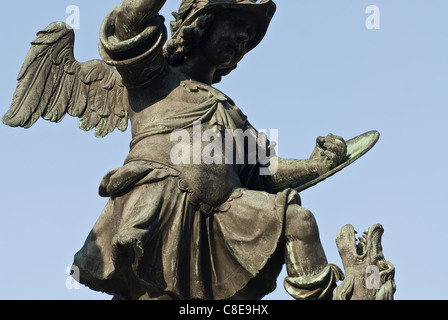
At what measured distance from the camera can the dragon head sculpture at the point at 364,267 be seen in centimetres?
960

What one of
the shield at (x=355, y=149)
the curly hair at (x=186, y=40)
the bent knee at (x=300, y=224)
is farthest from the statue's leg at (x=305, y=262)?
the curly hair at (x=186, y=40)

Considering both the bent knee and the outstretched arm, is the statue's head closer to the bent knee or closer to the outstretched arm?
the outstretched arm

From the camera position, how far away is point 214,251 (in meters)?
10.1

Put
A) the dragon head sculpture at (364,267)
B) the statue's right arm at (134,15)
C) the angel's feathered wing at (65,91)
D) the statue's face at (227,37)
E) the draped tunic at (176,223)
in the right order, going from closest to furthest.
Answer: the dragon head sculpture at (364,267)
the draped tunic at (176,223)
the statue's right arm at (134,15)
the statue's face at (227,37)
the angel's feathered wing at (65,91)

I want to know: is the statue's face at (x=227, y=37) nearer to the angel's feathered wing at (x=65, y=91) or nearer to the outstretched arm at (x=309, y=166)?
the angel's feathered wing at (x=65, y=91)

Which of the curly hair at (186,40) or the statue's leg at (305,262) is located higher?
the curly hair at (186,40)

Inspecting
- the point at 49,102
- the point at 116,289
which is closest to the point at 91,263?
the point at 116,289

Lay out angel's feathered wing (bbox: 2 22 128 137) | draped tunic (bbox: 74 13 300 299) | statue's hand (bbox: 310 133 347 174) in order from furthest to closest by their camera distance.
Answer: angel's feathered wing (bbox: 2 22 128 137) → statue's hand (bbox: 310 133 347 174) → draped tunic (bbox: 74 13 300 299)

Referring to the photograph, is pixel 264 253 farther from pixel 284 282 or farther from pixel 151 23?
pixel 151 23

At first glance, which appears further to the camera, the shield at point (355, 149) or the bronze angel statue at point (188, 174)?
the shield at point (355, 149)

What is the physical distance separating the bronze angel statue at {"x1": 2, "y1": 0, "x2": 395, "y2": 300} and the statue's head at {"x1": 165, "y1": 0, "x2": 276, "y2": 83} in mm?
11

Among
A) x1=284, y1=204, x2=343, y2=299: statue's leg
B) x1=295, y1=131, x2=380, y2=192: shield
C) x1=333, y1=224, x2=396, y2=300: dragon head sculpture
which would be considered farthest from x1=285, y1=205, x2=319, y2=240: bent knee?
x1=295, y1=131, x2=380, y2=192: shield

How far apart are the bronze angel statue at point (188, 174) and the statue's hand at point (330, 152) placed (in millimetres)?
11

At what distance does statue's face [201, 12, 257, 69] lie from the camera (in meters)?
10.7
